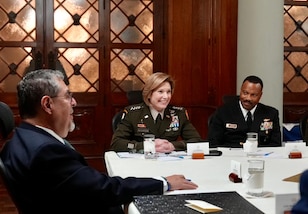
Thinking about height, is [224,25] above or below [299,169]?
above

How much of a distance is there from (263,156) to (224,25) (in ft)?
9.11

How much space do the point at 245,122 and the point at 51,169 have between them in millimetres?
2381

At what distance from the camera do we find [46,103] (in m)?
2.19

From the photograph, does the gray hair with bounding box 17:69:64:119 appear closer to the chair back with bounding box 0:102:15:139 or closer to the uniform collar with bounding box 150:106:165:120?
the chair back with bounding box 0:102:15:139

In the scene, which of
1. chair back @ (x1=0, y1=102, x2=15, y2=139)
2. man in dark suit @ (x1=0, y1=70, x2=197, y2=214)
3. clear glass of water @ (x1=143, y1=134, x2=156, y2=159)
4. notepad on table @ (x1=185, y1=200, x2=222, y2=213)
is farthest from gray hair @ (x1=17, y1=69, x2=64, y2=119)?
chair back @ (x1=0, y1=102, x2=15, y2=139)

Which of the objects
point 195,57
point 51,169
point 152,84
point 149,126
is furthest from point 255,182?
point 195,57

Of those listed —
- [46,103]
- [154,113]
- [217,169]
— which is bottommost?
[217,169]

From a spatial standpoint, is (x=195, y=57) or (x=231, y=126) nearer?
(x=231, y=126)

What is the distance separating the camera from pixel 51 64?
5.85 meters

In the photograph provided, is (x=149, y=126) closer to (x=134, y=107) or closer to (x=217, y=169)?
(x=134, y=107)

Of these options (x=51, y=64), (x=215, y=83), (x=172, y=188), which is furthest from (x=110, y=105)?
(x=172, y=188)

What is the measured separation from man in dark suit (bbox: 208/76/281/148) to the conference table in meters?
0.43

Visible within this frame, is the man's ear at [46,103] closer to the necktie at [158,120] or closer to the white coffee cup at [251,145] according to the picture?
the white coffee cup at [251,145]

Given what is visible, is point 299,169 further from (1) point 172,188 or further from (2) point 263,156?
(1) point 172,188
